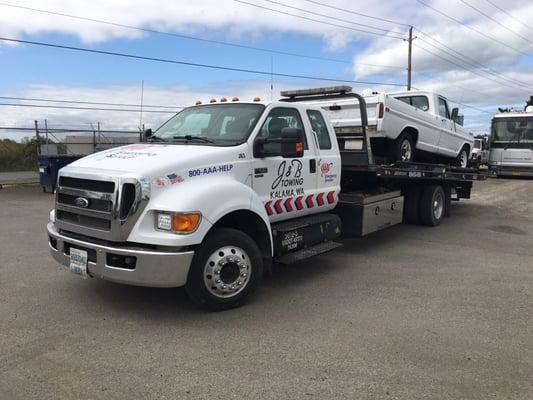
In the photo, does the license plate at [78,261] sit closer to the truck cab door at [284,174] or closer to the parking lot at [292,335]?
the parking lot at [292,335]

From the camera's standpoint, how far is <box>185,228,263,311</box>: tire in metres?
4.63

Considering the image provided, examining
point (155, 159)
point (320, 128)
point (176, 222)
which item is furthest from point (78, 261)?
point (320, 128)

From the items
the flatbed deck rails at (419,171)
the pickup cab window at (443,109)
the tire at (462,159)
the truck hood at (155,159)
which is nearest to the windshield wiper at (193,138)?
the truck hood at (155,159)

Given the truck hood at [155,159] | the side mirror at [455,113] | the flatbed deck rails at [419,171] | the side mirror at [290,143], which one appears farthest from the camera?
the side mirror at [455,113]

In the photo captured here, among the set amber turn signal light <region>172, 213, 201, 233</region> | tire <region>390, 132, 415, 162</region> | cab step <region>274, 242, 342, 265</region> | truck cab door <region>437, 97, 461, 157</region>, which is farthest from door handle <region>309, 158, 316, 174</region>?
truck cab door <region>437, 97, 461, 157</region>

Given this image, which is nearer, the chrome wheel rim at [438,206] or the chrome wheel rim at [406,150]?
the chrome wheel rim at [406,150]

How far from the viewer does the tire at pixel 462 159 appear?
11863mm

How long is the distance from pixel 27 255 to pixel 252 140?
4.22 m

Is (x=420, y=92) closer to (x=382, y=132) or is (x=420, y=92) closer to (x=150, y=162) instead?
(x=382, y=132)

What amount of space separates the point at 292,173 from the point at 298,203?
0.43 m

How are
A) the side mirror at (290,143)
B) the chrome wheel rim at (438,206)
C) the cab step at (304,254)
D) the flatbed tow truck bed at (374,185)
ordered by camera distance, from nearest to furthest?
the side mirror at (290,143), the cab step at (304,254), the flatbed tow truck bed at (374,185), the chrome wheel rim at (438,206)

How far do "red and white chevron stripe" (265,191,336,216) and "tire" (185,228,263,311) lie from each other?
2.17 ft

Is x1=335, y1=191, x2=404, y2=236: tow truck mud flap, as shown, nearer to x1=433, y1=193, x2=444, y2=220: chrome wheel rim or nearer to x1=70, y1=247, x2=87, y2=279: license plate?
x1=433, y1=193, x2=444, y2=220: chrome wheel rim

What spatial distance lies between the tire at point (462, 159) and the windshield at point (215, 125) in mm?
7745
